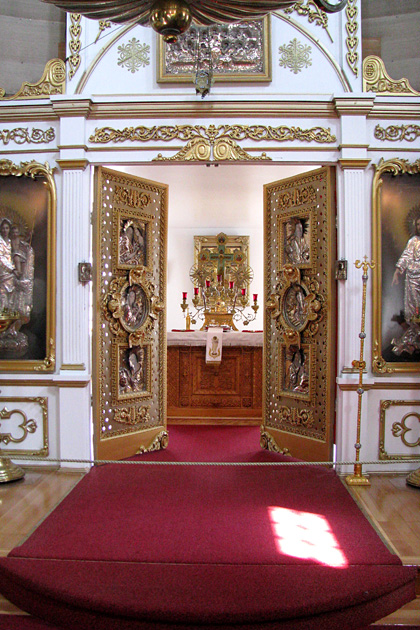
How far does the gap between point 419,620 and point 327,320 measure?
3.04 metres

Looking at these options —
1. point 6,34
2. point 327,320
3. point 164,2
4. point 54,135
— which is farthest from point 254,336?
point 164,2

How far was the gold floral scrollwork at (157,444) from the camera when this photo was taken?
617 cm

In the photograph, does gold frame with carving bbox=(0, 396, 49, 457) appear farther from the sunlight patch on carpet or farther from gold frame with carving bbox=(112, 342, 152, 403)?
the sunlight patch on carpet

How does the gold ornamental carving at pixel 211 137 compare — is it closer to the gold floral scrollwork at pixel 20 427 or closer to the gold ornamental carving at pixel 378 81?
the gold ornamental carving at pixel 378 81

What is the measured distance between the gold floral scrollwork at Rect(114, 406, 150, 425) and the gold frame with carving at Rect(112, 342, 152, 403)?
14 cm

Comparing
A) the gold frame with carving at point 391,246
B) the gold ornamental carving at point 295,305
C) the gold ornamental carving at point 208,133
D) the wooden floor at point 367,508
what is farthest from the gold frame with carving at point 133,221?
the gold frame with carving at point 391,246

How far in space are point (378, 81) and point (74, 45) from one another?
131 inches

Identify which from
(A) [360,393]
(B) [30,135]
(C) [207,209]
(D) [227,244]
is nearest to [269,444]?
(A) [360,393]

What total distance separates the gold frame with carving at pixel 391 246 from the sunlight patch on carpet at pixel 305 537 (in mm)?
2075

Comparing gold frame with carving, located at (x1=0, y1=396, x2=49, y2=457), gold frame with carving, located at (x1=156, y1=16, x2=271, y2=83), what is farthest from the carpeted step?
gold frame with carving, located at (x1=156, y1=16, x2=271, y2=83)

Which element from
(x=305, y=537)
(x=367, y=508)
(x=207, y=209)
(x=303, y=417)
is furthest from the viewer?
(x=207, y=209)

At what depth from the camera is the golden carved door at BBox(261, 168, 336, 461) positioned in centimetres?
568

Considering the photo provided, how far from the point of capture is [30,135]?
5719 mm

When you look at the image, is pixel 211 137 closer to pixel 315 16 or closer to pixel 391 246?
pixel 315 16
